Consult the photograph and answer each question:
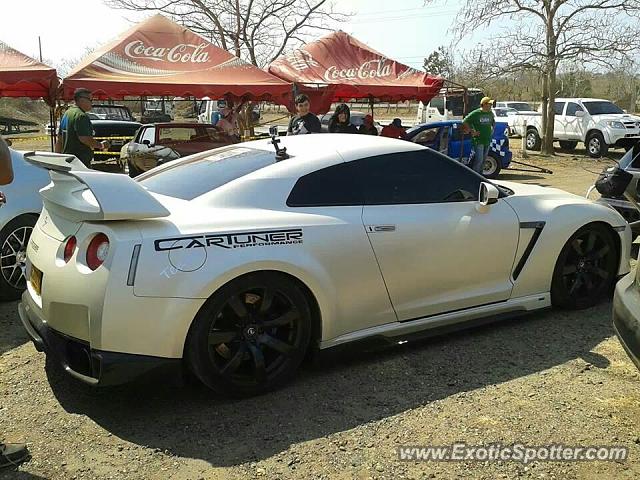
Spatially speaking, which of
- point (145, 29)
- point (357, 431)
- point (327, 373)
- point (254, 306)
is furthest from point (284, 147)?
point (145, 29)

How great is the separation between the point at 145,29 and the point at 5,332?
9233mm

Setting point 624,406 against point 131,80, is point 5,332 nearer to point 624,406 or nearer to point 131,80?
point 624,406

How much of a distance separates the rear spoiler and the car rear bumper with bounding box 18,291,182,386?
615 mm

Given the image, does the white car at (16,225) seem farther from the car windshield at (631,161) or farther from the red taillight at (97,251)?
the car windshield at (631,161)

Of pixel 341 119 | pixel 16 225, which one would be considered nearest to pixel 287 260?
pixel 16 225

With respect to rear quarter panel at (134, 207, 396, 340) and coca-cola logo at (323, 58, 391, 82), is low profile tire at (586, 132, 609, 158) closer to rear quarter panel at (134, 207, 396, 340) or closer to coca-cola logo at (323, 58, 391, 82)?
coca-cola logo at (323, 58, 391, 82)

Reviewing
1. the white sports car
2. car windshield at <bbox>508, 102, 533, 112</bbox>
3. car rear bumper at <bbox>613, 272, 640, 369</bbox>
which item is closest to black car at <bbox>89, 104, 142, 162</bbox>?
the white sports car

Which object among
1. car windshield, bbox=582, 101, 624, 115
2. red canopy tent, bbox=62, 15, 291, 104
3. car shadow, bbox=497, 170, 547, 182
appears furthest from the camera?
car windshield, bbox=582, 101, 624, 115

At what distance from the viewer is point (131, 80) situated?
10812 millimetres

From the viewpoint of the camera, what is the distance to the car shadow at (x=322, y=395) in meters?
2.95

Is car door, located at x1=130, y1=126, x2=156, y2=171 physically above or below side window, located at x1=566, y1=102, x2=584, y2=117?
below

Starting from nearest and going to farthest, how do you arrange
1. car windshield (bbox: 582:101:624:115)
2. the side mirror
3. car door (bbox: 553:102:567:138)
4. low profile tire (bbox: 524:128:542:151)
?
the side mirror, car windshield (bbox: 582:101:624:115), car door (bbox: 553:102:567:138), low profile tire (bbox: 524:128:542:151)

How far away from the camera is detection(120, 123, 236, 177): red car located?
11070 millimetres

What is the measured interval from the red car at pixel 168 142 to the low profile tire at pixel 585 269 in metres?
7.91
